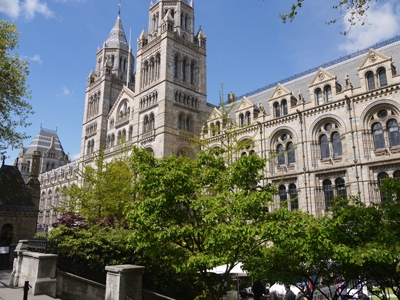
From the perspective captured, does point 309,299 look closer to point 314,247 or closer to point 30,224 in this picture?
point 314,247

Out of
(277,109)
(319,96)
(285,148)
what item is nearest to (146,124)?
(277,109)

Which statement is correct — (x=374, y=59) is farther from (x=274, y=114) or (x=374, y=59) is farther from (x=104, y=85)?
(x=104, y=85)

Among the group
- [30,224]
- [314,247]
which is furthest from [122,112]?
[314,247]

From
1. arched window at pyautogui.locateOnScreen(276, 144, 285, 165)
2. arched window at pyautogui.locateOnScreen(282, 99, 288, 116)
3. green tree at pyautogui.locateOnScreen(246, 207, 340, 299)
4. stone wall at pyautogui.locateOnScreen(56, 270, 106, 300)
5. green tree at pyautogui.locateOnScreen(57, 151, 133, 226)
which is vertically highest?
arched window at pyautogui.locateOnScreen(282, 99, 288, 116)

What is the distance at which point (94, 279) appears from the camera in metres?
13.5

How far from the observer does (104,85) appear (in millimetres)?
49594

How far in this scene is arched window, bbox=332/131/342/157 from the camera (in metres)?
26.7

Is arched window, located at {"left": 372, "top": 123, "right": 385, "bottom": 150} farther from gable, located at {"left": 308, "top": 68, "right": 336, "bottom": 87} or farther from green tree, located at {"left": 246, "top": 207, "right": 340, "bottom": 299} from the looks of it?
green tree, located at {"left": 246, "top": 207, "right": 340, "bottom": 299}

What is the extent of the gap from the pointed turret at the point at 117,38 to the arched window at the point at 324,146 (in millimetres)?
39919

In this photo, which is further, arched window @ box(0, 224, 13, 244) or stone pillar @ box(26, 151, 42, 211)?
stone pillar @ box(26, 151, 42, 211)

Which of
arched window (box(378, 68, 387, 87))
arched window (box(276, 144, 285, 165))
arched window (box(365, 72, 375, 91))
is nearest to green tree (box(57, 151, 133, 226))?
arched window (box(276, 144, 285, 165))

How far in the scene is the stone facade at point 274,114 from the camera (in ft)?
80.6

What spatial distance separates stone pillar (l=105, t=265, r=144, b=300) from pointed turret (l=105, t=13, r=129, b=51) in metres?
49.8

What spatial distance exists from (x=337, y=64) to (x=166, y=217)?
30412 mm
